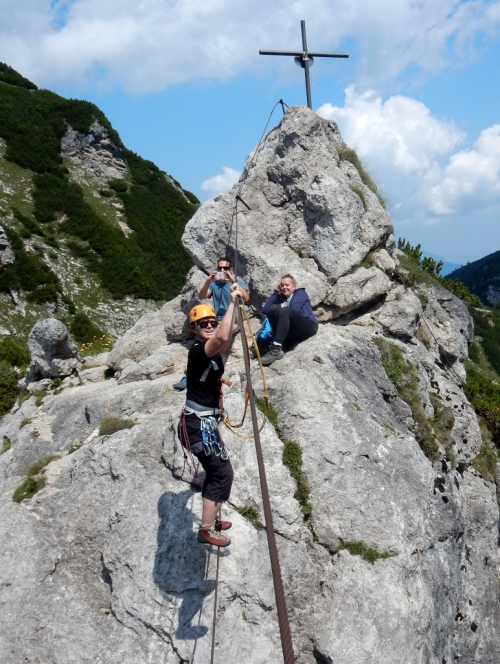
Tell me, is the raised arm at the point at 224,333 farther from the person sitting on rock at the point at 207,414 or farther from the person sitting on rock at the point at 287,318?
the person sitting on rock at the point at 287,318

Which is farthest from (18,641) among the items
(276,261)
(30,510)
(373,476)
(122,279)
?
(122,279)

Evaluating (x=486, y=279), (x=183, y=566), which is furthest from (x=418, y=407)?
(x=486, y=279)

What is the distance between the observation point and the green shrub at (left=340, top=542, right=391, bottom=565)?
26.2 feet

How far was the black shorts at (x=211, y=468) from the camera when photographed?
261 inches

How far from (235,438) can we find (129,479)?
6.17 feet

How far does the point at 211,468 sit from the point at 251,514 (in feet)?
6.55

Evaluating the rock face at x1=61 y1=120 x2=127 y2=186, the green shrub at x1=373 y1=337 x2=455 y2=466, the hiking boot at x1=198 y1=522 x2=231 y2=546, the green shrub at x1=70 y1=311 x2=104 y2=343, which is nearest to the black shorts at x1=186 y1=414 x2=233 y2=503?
the hiking boot at x1=198 y1=522 x2=231 y2=546

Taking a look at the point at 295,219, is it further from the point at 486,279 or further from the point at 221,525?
the point at 486,279

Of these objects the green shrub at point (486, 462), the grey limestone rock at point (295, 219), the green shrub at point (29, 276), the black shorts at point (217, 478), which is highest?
the green shrub at point (29, 276)

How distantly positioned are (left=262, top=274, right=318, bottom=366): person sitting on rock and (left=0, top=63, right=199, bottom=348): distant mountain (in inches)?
1238

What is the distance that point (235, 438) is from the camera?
29.8ft

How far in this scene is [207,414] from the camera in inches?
261

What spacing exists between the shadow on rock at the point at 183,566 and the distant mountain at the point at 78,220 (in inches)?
1304

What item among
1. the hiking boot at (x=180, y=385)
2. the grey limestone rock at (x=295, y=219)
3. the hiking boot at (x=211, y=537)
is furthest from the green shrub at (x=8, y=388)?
the hiking boot at (x=211, y=537)
